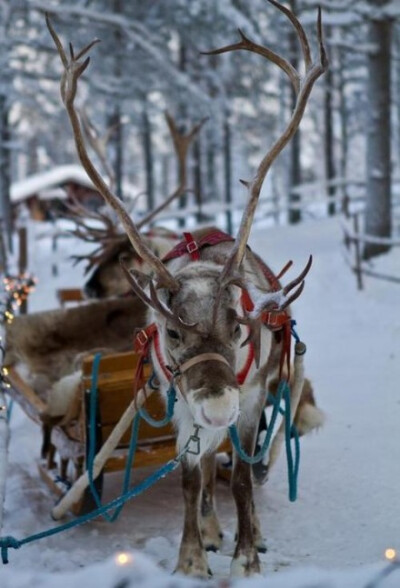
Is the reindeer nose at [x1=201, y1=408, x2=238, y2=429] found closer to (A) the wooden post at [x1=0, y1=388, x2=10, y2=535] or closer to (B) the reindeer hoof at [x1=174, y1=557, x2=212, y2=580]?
(A) the wooden post at [x1=0, y1=388, x2=10, y2=535]

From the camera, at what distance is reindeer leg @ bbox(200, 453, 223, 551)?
13.2ft

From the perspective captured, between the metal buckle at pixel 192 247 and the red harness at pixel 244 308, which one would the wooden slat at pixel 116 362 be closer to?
the red harness at pixel 244 308

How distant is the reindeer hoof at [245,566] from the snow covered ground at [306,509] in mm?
Result: 88

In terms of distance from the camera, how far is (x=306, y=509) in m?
4.46

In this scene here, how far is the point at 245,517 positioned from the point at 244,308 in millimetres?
974

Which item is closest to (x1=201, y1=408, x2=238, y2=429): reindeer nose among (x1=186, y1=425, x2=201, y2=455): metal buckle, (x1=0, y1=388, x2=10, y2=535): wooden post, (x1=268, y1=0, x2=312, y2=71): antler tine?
(x1=186, y1=425, x2=201, y2=455): metal buckle

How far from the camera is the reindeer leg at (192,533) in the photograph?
3564 mm

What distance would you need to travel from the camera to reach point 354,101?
30.0 meters

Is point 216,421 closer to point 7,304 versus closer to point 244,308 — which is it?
point 244,308

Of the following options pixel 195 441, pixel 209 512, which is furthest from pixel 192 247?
pixel 209 512

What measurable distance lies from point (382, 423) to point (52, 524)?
103 inches

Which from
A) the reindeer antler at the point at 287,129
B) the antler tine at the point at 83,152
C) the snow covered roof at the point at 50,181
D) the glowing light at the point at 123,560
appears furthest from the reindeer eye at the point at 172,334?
the snow covered roof at the point at 50,181

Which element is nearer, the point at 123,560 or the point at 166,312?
the point at 123,560

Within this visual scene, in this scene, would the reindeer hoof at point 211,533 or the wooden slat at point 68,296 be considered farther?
the wooden slat at point 68,296
